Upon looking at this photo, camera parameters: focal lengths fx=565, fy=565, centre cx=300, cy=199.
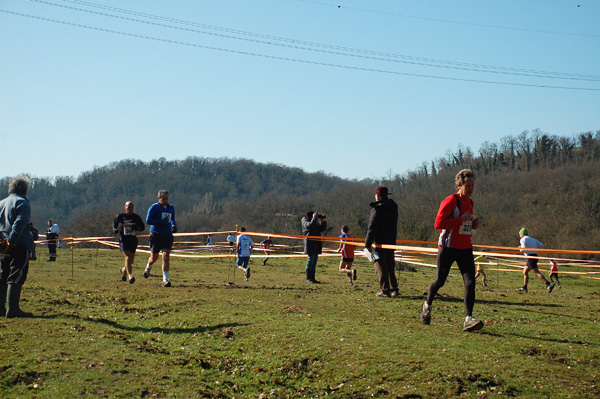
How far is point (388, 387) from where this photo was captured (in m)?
5.54

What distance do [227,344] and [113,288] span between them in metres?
5.92

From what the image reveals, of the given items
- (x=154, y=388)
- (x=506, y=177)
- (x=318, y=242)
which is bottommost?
(x=154, y=388)

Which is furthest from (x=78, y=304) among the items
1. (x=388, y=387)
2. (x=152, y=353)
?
(x=388, y=387)

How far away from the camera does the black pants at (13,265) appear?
842 centimetres

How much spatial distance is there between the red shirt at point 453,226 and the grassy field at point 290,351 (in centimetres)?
121

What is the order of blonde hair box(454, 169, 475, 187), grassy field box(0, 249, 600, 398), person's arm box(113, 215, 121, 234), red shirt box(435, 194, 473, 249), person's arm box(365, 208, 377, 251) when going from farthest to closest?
person's arm box(113, 215, 121, 234) → person's arm box(365, 208, 377, 251) → blonde hair box(454, 169, 475, 187) → red shirt box(435, 194, 473, 249) → grassy field box(0, 249, 600, 398)

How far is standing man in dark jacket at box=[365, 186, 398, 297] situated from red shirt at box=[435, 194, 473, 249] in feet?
11.4

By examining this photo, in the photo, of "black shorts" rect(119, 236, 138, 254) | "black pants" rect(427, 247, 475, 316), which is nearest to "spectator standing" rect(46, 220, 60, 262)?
"black shorts" rect(119, 236, 138, 254)

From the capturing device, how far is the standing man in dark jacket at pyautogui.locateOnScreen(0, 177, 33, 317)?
834 cm

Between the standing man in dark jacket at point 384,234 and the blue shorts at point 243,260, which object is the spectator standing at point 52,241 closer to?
the blue shorts at point 243,260

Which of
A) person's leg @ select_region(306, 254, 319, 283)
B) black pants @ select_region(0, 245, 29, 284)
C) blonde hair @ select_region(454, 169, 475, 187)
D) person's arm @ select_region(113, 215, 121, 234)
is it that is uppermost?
blonde hair @ select_region(454, 169, 475, 187)

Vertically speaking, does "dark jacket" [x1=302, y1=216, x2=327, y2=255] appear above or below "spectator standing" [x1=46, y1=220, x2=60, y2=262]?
above

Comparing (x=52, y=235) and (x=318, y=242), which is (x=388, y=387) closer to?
(x=318, y=242)

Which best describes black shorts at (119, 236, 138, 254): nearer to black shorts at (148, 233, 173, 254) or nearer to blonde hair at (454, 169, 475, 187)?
black shorts at (148, 233, 173, 254)
